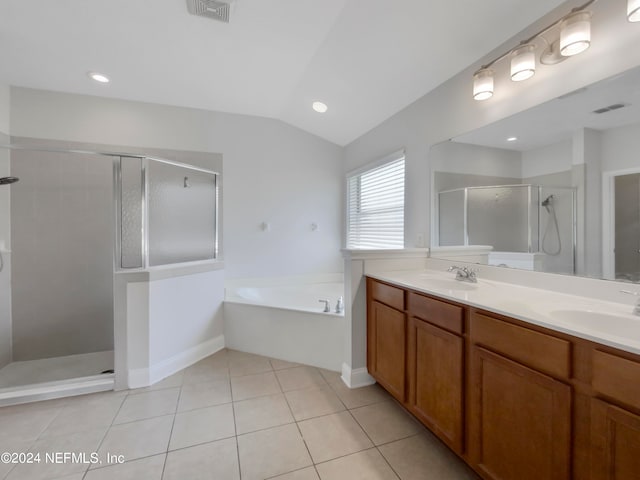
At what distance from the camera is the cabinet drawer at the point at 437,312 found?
4.22 feet

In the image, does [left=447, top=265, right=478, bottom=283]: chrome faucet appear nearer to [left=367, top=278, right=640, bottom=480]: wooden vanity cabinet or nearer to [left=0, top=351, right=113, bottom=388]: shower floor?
[left=367, top=278, right=640, bottom=480]: wooden vanity cabinet

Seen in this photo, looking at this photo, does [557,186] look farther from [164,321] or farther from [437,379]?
[164,321]

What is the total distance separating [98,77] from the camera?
2.46 metres

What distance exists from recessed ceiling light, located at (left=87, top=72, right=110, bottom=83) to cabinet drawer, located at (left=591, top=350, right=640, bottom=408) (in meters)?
3.64

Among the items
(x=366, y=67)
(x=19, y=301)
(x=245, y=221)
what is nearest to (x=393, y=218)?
(x=366, y=67)

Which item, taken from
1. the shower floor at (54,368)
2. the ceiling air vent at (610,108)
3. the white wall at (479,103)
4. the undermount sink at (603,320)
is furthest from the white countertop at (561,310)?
the shower floor at (54,368)

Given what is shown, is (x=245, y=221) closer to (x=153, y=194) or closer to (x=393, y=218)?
(x=153, y=194)

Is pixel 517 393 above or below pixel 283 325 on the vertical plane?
above

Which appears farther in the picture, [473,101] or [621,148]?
[473,101]

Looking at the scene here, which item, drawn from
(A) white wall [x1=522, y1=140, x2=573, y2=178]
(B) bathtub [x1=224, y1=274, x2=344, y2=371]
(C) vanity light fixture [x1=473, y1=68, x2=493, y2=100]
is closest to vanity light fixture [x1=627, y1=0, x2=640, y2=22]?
(A) white wall [x1=522, y1=140, x2=573, y2=178]

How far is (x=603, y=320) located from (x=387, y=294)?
993mm

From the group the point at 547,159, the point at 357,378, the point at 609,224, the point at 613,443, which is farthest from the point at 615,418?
the point at 357,378

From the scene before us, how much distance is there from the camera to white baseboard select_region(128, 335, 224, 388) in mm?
2100

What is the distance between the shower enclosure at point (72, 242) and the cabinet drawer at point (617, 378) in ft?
8.76
